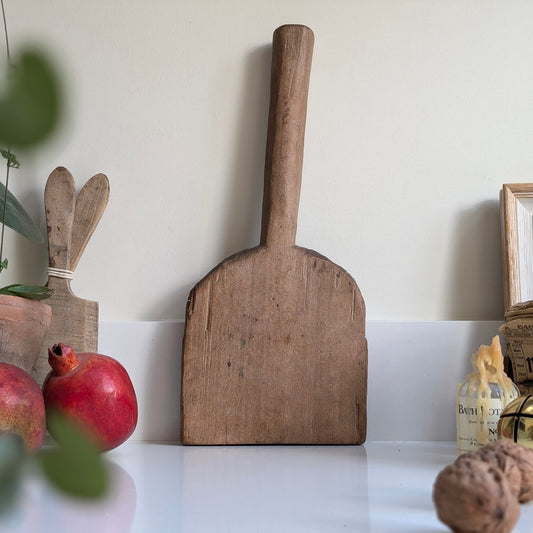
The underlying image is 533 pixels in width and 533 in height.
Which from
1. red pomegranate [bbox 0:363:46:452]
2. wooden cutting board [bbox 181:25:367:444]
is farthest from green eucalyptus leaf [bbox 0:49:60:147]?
wooden cutting board [bbox 181:25:367:444]

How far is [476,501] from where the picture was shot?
409mm

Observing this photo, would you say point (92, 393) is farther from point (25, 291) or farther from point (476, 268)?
point (476, 268)

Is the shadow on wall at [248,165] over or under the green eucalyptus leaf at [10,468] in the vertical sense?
over

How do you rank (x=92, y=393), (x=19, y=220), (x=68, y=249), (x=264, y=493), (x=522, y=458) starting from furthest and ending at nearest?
(x=68, y=249), (x=19, y=220), (x=92, y=393), (x=264, y=493), (x=522, y=458)

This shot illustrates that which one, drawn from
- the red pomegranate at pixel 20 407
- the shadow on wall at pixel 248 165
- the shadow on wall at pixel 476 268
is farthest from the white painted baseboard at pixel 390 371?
the red pomegranate at pixel 20 407

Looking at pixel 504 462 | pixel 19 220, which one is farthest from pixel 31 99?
pixel 19 220

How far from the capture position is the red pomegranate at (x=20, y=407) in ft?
2.13

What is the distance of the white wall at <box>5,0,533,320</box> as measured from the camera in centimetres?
105

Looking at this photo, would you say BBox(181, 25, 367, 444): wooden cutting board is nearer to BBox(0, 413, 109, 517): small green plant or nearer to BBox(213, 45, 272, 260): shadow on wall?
BBox(213, 45, 272, 260): shadow on wall

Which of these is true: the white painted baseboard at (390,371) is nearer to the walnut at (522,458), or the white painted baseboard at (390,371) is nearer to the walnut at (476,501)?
the walnut at (522,458)

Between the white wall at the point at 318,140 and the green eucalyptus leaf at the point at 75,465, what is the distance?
0.98 m

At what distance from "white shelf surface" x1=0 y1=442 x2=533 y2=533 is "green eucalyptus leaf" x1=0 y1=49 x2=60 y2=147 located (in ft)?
1.10

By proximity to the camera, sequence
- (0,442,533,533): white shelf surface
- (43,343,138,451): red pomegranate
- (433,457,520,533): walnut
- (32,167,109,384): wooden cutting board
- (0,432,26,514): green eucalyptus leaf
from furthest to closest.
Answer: (32,167,109,384): wooden cutting board < (43,343,138,451): red pomegranate < (0,442,533,533): white shelf surface < (433,457,520,533): walnut < (0,432,26,514): green eucalyptus leaf

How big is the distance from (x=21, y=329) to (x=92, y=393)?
129 millimetres
